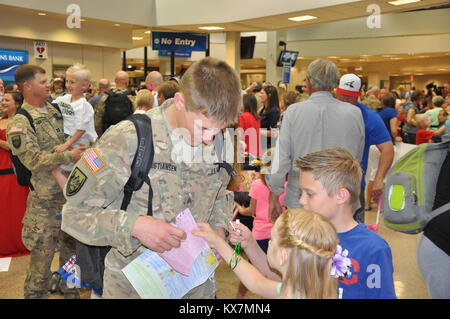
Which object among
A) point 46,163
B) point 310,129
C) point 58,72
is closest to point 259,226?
point 310,129

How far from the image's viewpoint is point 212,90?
58.3 inches

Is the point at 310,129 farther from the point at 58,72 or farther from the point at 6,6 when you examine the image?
the point at 58,72

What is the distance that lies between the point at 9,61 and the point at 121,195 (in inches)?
455

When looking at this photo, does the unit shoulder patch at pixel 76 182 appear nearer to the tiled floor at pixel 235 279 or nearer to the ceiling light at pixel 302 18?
the tiled floor at pixel 235 279

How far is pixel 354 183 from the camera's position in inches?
77.4

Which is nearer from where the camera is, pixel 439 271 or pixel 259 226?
pixel 439 271

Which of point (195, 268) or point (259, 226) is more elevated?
point (195, 268)

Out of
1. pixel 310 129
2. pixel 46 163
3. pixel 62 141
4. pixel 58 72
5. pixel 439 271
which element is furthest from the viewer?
pixel 58 72

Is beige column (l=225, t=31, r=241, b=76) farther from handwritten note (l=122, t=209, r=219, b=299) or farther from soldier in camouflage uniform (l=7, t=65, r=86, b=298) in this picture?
handwritten note (l=122, t=209, r=219, b=299)

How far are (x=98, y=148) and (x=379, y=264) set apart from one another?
1.21 m

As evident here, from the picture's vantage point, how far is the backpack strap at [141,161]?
5.16 feet

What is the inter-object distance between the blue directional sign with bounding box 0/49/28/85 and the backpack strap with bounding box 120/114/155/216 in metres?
11.3

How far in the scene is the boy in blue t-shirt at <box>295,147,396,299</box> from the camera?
1.77 metres

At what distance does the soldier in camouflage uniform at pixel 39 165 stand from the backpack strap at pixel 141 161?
6.63 ft
